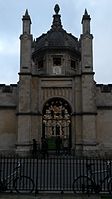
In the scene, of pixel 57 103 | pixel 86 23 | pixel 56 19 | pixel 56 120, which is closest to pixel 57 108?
pixel 57 103

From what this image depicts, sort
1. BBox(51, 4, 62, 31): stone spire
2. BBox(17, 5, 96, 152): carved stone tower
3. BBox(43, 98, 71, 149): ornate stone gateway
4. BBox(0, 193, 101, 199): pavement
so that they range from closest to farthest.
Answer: BBox(0, 193, 101, 199): pavement → BBox(17, 5, 96, 152): carved stone tower → BBox(43, 98, 71, 149): ornate stone gateway → BBox(51, 4, 62, 31): stone spire

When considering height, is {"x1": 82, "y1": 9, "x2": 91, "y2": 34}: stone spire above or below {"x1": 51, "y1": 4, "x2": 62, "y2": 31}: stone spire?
below

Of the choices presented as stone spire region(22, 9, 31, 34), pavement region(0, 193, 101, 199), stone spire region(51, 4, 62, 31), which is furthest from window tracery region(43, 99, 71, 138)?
pavement region(0, 193, 101, 199)

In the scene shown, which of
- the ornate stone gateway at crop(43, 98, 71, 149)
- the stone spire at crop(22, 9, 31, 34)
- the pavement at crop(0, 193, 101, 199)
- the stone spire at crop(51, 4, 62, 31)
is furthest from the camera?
the stone spire at crop(51, 4, 62, 31)

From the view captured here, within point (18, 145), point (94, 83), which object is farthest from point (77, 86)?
point (18, 145)

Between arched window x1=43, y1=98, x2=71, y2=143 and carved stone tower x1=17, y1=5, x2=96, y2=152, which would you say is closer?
carved stone tower x1=17, y1=5, x2=96, y2=152

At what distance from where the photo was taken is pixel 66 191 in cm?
1316

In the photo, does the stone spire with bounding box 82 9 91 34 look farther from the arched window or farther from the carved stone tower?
the arched window

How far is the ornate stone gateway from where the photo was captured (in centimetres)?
3031

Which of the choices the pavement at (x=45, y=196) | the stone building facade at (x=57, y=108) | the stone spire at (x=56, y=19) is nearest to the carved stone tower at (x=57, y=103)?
the stone building facade at (x=57, y=108)

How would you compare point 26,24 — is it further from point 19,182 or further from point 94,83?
point 19,182

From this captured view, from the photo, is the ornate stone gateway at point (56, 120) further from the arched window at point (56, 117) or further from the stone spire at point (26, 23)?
the stone spire at point (26, 23)

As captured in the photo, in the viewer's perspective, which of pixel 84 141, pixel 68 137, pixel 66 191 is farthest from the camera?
pixel 68 137

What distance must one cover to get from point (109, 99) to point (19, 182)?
1913cm
